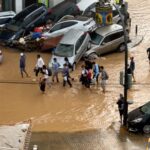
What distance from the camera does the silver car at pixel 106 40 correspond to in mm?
30812

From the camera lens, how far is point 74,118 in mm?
23344

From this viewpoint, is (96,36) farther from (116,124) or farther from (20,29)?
(116,124)

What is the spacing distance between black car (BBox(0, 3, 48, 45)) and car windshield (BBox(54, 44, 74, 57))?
3.86 meters

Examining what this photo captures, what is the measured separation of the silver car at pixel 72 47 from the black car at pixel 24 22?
352 cm

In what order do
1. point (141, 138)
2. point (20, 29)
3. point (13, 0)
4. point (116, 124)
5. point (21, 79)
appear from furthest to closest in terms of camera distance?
point (13, 0) → point (20, 29) → point (21, 79) → point (116, 124) → point (141, 138)

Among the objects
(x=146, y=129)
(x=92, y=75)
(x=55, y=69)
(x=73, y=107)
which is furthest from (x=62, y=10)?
(x=146, y=129)

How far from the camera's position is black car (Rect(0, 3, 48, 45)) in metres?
32.5

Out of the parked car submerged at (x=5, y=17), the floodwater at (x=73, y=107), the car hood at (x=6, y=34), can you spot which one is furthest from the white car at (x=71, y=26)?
the parked car submerged at (x=5, y=17)

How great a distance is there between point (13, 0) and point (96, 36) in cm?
799

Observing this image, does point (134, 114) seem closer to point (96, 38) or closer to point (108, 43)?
point (108, 43)

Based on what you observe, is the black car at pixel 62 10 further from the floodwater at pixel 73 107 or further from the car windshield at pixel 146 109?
the car windshield at pixel 146 109

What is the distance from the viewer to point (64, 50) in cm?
2930

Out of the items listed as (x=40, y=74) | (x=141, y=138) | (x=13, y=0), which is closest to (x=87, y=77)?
(x=40, y=74)

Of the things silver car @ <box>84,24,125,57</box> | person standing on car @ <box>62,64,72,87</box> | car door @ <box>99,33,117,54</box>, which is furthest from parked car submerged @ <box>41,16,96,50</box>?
person standing on car @ <box>62,64,72,87</box>
